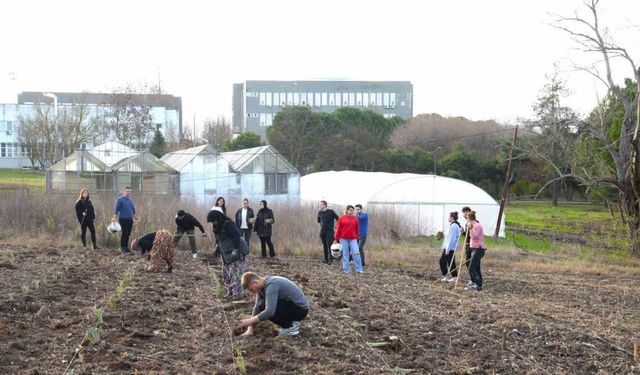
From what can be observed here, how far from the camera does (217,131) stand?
6394cm

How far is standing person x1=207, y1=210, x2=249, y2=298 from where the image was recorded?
1199 centimetres

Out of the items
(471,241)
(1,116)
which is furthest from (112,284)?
(1,116)

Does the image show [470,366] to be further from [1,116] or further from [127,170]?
[1,116]

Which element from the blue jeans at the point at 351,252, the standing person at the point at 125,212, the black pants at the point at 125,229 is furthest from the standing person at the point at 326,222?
the black pants at the point at 125,229

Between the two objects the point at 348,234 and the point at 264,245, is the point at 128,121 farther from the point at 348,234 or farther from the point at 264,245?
the point at 348,234

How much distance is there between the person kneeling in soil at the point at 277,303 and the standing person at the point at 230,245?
8.25ft

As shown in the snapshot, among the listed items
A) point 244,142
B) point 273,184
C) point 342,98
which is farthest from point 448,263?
point 342,98

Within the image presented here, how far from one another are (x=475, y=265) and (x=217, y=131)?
50485mm

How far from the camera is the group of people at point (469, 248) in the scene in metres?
14.9

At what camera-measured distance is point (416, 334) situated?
993 cm

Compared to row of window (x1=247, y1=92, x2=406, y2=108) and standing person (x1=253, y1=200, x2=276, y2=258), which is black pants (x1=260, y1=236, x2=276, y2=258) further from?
row of window (x1=247, y1=92, x2=406, y2=108)

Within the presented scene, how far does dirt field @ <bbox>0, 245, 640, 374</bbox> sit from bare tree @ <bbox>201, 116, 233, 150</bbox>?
46.7 metres

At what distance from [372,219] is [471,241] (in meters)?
12.3

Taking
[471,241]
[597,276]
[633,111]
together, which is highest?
[633,111]
